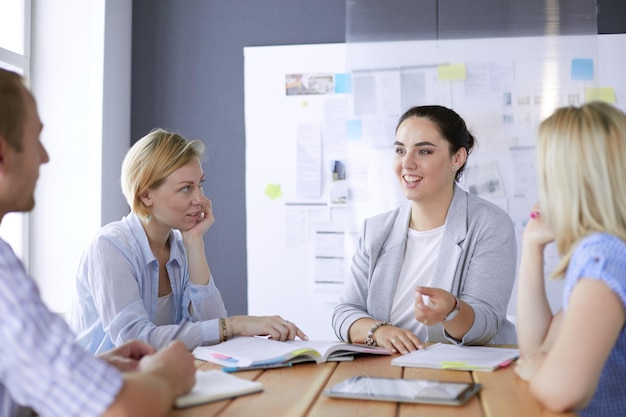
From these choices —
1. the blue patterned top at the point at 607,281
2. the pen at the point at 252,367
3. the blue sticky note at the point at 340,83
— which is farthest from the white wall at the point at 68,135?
the blue patterned top at the point at 607,281

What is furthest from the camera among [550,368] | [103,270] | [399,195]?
[399,195]

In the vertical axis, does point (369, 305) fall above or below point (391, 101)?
below

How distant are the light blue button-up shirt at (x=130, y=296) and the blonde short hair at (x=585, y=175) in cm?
105

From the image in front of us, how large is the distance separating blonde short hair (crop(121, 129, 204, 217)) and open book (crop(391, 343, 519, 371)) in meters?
1.02

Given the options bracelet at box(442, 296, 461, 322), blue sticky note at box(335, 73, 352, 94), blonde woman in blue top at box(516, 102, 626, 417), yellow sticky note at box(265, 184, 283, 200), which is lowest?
bracelet at box(442, 296, 461, 322)

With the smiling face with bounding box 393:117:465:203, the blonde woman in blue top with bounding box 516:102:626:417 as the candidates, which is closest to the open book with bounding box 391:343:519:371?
the blonde woman in blue top with bounding box 516:102:626:417

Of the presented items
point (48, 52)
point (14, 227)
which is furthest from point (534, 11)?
point (14, 227)

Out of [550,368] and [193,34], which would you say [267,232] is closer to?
[193,34]

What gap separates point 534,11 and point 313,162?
4.52ft

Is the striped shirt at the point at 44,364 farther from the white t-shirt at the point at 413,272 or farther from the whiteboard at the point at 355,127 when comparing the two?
the whiteboard at the point at 355,127

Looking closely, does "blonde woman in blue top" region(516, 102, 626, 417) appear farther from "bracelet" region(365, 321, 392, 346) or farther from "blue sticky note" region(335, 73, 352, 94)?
"blue sticky note" region(335, 73, 352, 94)

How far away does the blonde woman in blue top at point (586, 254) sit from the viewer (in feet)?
3.98

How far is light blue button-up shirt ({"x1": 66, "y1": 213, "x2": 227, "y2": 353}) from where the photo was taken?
1.97 m

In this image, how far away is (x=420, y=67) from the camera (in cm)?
355
